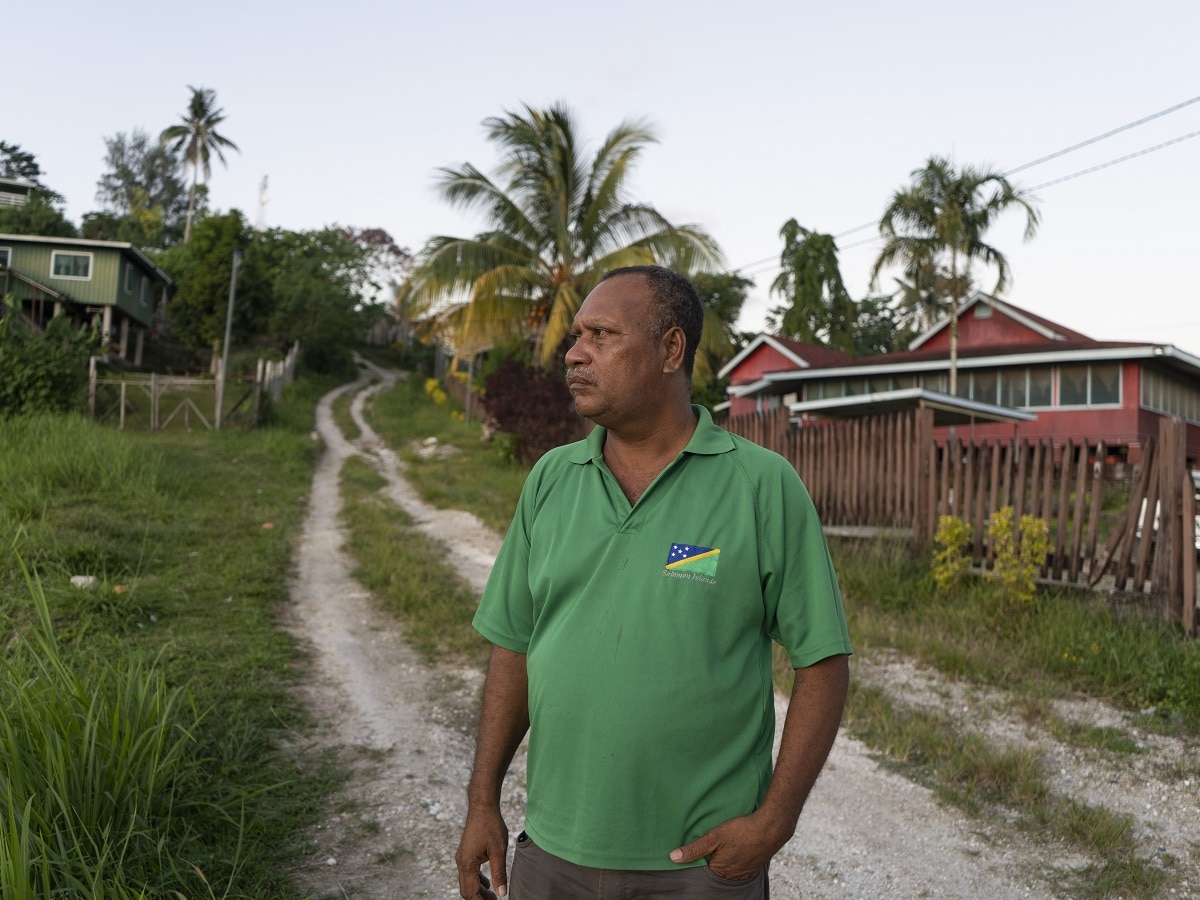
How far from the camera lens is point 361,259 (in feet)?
170

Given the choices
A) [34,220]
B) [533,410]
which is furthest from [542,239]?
[34,220]

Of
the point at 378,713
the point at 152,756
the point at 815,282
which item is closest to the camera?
the point at 152,756

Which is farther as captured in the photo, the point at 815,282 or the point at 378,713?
the point at 815,282

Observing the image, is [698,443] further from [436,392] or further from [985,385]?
[436,392]

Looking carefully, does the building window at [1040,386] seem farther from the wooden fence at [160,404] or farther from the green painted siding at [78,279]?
the green painted siding at [78,279]

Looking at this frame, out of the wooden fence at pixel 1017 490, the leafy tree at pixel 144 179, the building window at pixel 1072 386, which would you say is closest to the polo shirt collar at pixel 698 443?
the wooden fence at pixel 1017 490

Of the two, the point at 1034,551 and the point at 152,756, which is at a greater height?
the point at 1034,551

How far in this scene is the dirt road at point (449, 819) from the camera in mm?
3967

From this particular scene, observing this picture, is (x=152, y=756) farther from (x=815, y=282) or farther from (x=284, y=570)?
(x=815, y=282)

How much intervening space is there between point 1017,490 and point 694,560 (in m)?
7.43

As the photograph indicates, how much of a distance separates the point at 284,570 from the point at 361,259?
4473 cm

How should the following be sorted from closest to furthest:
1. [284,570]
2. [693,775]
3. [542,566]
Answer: [693,775], [542,566], [284,570]

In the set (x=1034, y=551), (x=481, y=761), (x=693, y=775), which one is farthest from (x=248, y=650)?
(x=1034, y=551)

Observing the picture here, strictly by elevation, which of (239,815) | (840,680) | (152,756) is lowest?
(239,815)
